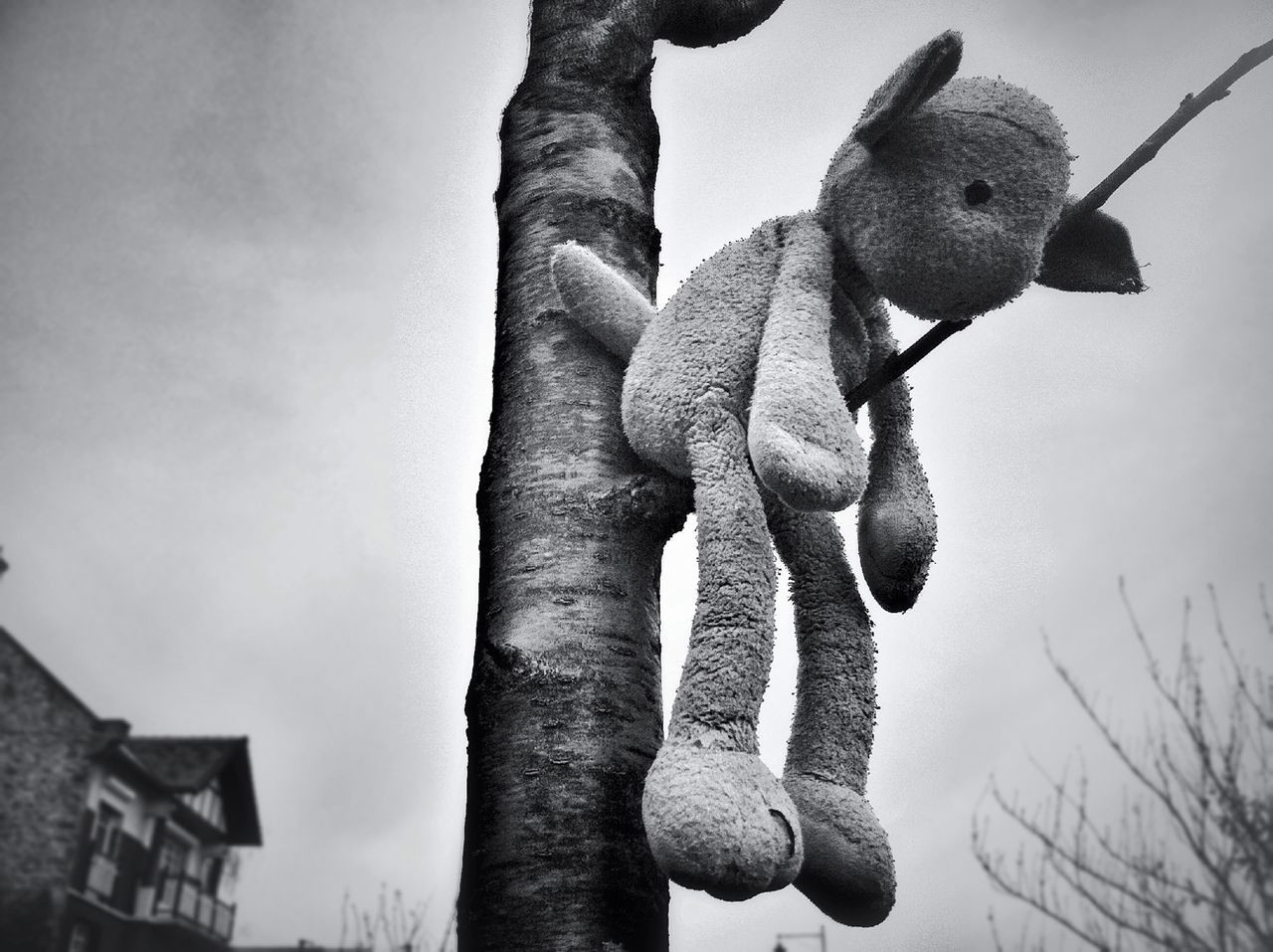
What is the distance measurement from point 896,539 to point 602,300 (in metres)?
0.52

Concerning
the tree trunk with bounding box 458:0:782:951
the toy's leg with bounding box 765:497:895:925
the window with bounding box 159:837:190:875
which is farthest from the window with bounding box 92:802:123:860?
the toy's leg with bounding box 765:497:895:925

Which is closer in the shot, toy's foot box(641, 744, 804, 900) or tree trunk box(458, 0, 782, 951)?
toy's foot box(641, 744, 804, 900)

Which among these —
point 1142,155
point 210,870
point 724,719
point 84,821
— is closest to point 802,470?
point 724,719

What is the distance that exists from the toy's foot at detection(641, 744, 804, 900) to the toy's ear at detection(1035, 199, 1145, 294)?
857 millimetres

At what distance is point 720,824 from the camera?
1.00 m

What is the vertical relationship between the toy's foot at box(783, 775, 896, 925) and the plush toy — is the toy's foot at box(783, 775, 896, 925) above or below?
below

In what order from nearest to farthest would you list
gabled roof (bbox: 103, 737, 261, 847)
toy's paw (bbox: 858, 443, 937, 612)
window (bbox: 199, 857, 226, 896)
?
toy's paw (bbox: 858, 443, 937, 612) → gabled roof (bbox: 103, 737, 261, 847) → window (bbox: 199, 857, 226, 896)

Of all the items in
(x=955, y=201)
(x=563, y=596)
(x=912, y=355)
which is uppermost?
(x=955, y=201)

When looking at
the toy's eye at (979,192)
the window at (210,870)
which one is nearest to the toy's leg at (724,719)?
the toy's eye at (979,192)

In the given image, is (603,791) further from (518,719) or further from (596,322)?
(596,322)

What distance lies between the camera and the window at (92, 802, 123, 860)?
18.9 feet

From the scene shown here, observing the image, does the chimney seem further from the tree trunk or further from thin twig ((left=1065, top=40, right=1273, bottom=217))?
thin twig ((left=1065, top=40, right=1273, bottom=217))

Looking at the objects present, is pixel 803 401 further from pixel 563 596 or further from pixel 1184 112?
pixel 1184 112

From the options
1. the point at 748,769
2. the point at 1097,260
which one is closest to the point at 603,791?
the point at 748,769
